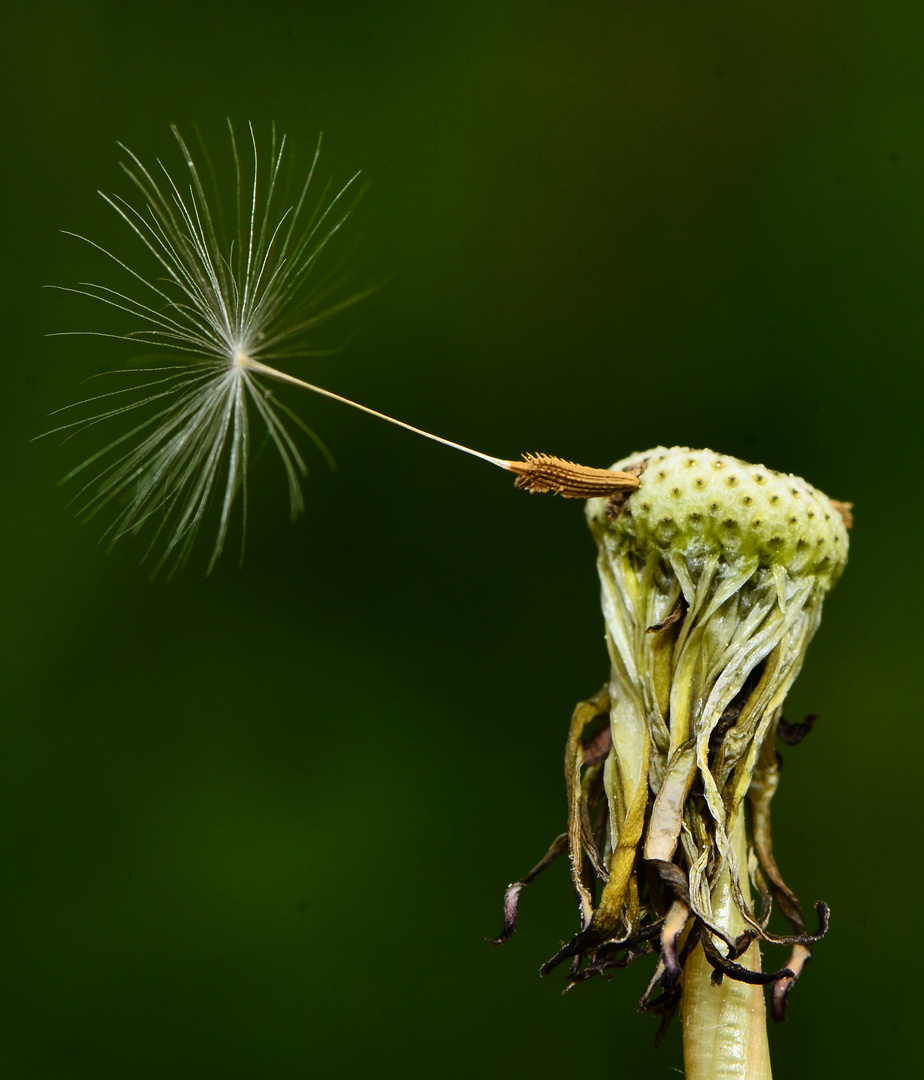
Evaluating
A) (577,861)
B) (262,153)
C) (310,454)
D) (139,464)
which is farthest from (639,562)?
(262,153)

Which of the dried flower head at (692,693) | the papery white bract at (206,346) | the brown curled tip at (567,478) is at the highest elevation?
the papery white bract at (206,346)

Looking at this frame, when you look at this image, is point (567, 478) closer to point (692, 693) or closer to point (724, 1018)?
point (692, 693)

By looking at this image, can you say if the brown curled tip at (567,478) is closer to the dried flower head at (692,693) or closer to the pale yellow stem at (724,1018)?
the dried flower head at (692,693)

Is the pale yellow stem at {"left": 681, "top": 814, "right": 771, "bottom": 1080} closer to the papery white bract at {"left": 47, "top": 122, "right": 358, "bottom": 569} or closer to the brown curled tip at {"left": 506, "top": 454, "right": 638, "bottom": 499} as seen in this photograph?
the brown curled tip at {"left": 506, "top": 454, "right": 638, "bottom": 499}

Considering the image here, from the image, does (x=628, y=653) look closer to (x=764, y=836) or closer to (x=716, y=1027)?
(x=764, y=836)

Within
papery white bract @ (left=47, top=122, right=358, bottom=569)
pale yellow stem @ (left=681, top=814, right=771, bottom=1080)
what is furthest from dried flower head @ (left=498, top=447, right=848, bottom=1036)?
papery white bract @ (left=47, top=122, right=358, bottom=569)

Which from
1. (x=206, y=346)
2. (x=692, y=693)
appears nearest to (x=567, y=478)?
(x=692, y=693)

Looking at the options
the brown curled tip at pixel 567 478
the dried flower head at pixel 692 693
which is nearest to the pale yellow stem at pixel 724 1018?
the dried flower head at pixel 692 693
